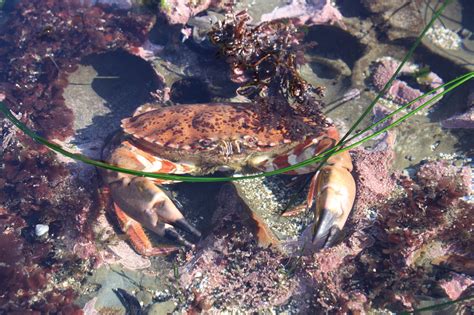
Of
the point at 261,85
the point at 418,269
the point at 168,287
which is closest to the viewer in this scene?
the point at 418,269

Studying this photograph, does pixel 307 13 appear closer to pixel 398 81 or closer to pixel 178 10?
pixel 398 81

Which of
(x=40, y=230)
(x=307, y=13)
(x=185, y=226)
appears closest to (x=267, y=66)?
(x=307, y=13)

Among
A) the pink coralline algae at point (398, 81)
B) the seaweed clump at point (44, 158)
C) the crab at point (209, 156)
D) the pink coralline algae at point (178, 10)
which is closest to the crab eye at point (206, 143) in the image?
the crab at point (209, 156)

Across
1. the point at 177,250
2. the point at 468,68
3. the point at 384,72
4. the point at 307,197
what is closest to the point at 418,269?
the point at 307,197

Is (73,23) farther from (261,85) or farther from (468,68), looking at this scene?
(468,68)

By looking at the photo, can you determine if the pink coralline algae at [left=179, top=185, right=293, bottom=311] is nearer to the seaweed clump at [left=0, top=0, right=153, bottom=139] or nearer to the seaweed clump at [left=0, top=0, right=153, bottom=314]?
Answer: the seaweed clump at [left=0, top=0, right=153, bottom=314]
